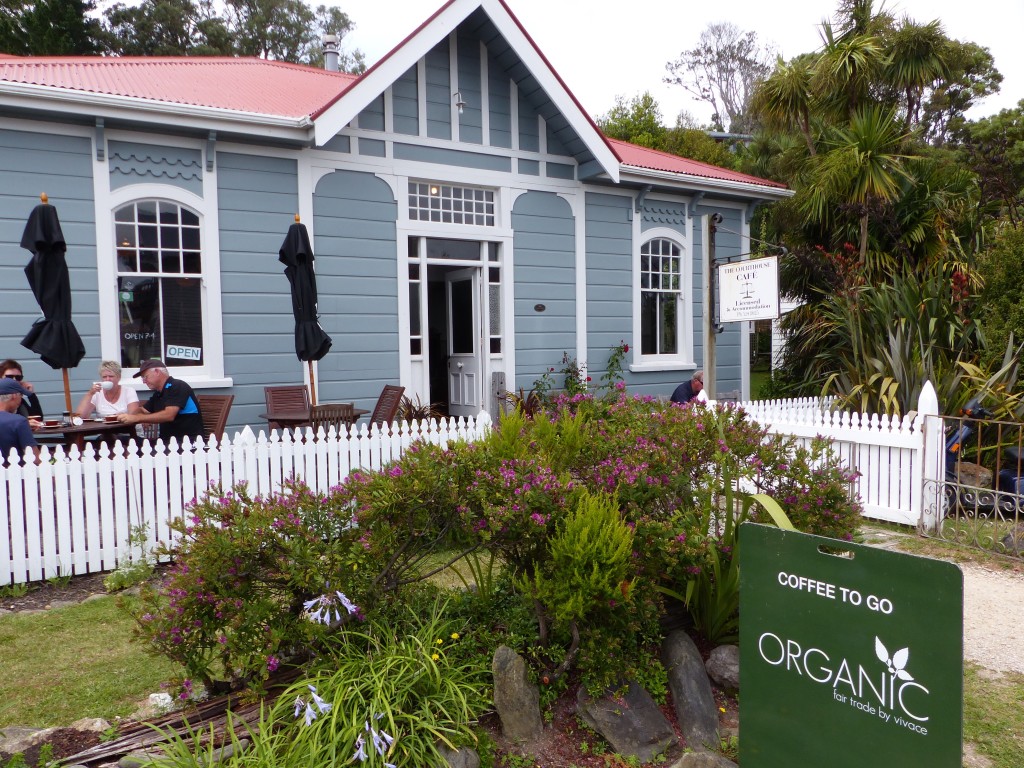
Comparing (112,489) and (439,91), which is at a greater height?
(439,91)

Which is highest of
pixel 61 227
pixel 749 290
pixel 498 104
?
pixel 498 104

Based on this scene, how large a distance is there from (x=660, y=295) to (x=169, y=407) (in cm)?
811

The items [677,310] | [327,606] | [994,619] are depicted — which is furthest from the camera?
[677,310]

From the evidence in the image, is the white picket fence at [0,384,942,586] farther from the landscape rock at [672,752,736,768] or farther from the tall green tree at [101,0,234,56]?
the tall green tree at [101,0,234,56]

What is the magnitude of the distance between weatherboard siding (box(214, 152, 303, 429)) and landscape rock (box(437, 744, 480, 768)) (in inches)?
274

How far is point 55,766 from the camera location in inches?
117

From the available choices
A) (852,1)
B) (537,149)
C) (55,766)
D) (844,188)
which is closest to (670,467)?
(55,766)

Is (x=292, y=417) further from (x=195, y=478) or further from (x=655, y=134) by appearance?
(x=655, y=134)

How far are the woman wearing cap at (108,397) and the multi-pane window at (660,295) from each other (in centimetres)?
765

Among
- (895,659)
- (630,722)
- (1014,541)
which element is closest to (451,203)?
(1014,541)

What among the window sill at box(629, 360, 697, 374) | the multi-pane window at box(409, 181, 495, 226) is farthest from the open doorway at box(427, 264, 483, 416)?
the window sill at box(629, 360, 697, 374)

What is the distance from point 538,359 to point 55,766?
9.10 meters

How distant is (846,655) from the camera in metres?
2.38

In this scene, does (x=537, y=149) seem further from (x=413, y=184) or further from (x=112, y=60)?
(x=112, y=60)
